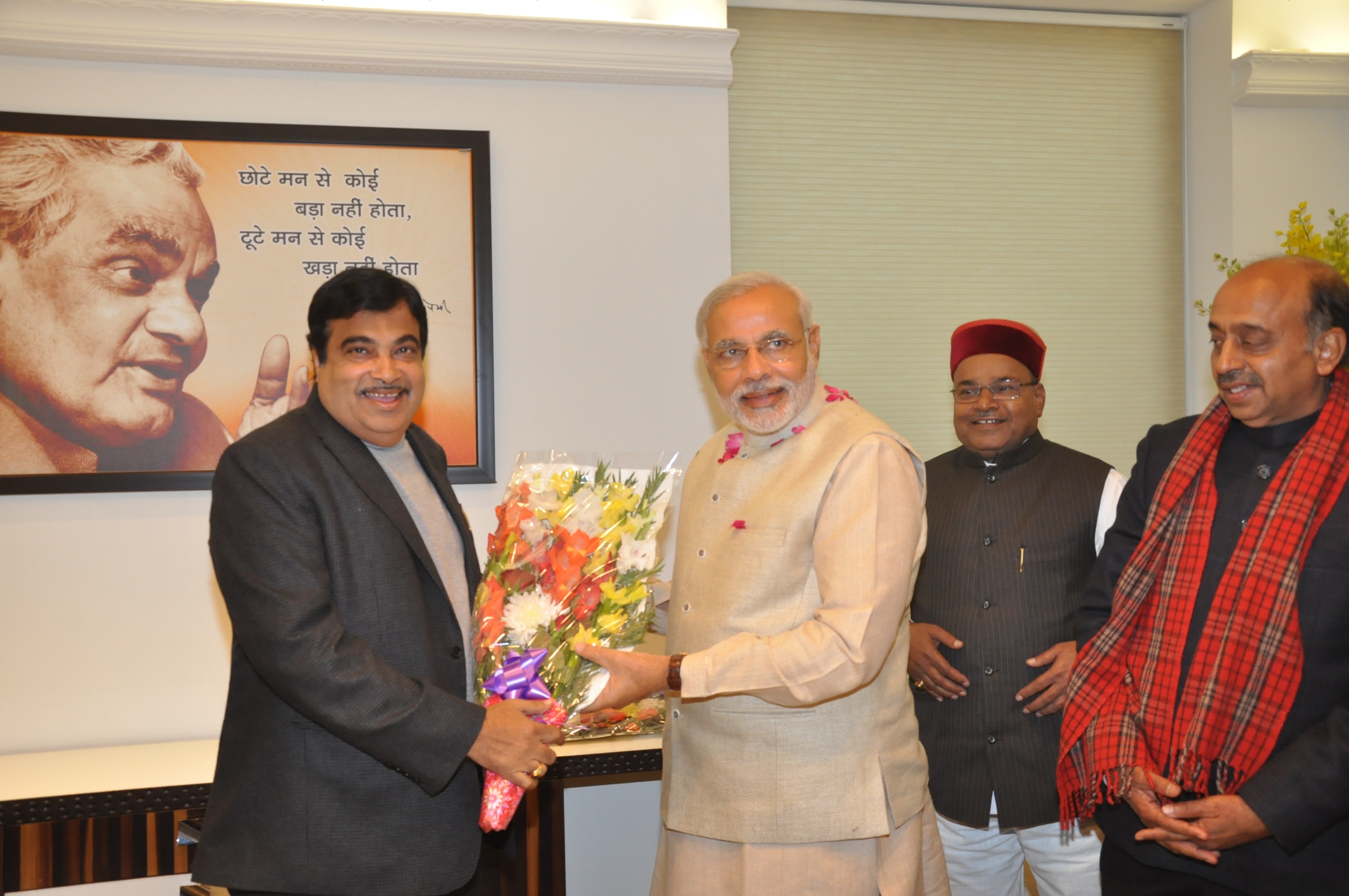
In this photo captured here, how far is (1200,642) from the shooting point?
1984 millimetres

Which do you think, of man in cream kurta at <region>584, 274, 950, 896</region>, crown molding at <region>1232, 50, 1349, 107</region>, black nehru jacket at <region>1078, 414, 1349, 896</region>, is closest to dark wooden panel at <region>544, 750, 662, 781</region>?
man in cream kurta at <region>584, 274, 950, 896</region>

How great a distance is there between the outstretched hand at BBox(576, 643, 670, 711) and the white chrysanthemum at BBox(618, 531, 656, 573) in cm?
17

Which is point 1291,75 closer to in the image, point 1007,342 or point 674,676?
point 1007,342

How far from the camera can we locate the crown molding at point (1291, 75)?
4062 millimetres

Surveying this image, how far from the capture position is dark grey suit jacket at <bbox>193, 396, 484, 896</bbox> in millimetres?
1796

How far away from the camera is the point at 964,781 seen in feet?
8.45

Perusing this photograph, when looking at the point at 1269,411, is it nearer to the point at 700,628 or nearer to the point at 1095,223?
the point at 700,628

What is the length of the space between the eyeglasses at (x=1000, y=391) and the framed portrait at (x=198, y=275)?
5.07 feet

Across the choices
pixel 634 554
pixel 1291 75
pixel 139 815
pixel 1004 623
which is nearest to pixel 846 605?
pixel 634 554

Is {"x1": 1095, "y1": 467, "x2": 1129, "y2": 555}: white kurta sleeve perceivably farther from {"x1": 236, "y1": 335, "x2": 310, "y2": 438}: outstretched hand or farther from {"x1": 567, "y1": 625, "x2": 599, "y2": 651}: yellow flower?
{"x1": 236, "y1": 335, "x2": 310, "y2": 438}: outstretched hand

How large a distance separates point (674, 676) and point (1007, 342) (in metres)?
1.42

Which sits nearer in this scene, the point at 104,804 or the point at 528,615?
the point at 528,615

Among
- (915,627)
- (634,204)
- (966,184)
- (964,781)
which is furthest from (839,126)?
(964,781)

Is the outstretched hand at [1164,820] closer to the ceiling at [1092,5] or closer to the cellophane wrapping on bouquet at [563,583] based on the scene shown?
the cellophane wrapping on bouquet at [563,583]
